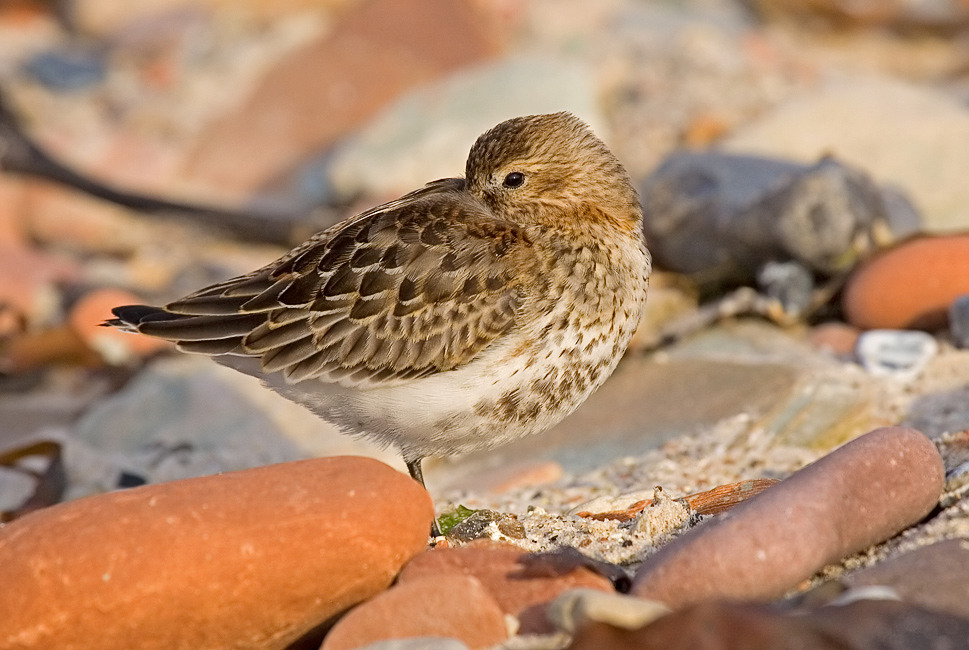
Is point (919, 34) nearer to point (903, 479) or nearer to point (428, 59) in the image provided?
point (428, 59)

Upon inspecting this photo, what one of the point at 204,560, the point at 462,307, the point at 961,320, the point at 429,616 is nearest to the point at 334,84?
the point at 961,320

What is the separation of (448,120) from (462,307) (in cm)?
494

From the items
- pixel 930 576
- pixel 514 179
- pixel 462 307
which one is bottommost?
pixel 930 576

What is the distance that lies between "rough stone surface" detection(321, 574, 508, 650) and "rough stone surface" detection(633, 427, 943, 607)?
1.35 feet

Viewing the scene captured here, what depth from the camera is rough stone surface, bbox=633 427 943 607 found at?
3.25 meters

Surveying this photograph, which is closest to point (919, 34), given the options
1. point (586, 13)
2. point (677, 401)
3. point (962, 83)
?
point (962, 83)

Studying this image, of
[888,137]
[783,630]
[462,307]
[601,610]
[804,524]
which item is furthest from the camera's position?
[888,137]

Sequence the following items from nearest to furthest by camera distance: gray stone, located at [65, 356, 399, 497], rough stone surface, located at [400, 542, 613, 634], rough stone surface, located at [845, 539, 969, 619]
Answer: rough stone surface, located at [845, 539, 969, 619] → rough stone surface, located at [400, 542, 613, 634] → gray stone, located at [65, 356, 399, 497]

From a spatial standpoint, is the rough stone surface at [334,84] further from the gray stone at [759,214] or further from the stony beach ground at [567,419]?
the gray stone at [759,214]

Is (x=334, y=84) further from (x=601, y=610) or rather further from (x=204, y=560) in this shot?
(x=601, y=610)

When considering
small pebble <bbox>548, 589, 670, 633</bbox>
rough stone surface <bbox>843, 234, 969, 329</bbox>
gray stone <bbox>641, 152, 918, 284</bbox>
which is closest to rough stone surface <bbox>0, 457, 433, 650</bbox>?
small pebble <bbox>548, 589, 670, 633</bbox>

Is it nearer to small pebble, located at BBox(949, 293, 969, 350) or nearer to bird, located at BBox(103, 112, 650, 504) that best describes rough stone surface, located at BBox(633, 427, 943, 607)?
bird, located at BBox(103, 112, 650, 504)

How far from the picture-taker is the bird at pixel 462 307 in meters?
4.21

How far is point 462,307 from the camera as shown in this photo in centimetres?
429
